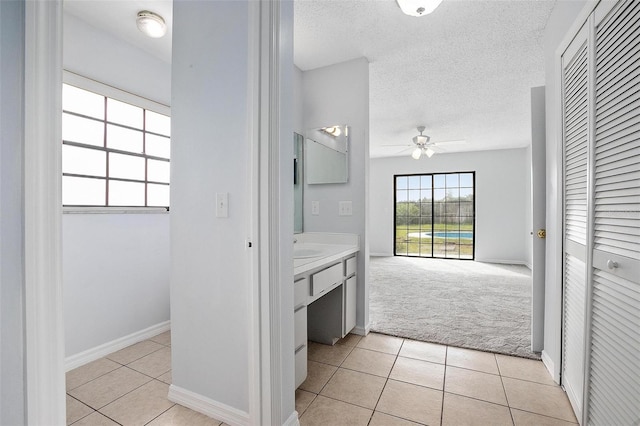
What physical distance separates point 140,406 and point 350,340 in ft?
4.88

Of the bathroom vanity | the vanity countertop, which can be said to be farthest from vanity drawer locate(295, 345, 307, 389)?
the vanity countertop

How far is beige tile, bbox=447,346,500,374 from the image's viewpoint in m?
2.06

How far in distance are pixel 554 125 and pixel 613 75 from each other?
0.73 m

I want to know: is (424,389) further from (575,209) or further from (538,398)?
(575,209)

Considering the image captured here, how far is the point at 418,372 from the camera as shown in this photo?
1994 millimetres

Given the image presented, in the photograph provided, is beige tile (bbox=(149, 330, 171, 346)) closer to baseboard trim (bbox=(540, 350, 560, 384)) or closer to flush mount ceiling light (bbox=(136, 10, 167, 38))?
flush mount ceiling light (bbox=(136, 10, 167, 38))

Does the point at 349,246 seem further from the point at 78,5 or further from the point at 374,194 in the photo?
the point at 374,194

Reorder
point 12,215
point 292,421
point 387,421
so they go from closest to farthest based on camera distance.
Result: 1. point 12,215
2. point 292,421
3. point 387,421

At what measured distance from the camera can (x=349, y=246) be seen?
2512 mm

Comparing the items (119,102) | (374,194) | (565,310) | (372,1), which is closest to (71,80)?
(119,102)

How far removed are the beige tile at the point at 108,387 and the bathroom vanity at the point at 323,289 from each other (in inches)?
41.2

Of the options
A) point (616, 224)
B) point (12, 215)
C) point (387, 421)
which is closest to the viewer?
point (12, 215)

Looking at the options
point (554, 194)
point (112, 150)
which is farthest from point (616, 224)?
point (112, 150)

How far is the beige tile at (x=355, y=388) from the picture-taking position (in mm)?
1697
